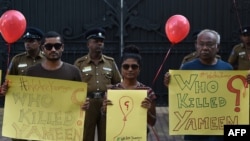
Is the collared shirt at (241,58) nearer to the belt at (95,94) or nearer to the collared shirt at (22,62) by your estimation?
the belt at (95,94)

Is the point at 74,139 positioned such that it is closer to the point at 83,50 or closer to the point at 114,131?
the point at 114,131

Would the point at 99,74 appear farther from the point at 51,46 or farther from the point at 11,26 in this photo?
the point at 51,46

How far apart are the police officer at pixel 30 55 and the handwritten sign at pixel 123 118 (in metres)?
1.69

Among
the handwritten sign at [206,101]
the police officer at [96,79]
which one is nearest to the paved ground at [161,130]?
the police officer at [96,79]

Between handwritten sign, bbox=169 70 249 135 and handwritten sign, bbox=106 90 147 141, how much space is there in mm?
389

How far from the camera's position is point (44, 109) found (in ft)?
17.0

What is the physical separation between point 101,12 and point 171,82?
19.6 feet

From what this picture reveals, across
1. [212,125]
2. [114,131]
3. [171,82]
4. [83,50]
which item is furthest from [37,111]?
[83,50]

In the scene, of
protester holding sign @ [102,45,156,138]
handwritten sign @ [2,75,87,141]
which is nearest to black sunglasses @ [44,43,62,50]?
handwritten sign @ [2,75,87,141]

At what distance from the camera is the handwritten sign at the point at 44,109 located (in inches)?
201

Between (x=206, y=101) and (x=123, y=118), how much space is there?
0.85 m

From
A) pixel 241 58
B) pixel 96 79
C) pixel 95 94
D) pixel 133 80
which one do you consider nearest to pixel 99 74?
pixel 96 79

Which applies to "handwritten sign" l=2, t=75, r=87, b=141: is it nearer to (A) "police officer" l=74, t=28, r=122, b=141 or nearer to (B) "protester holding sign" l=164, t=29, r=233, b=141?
(B) "protester holding sign" l=164, t=29, r=233, b=141

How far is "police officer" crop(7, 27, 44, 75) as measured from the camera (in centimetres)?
627
